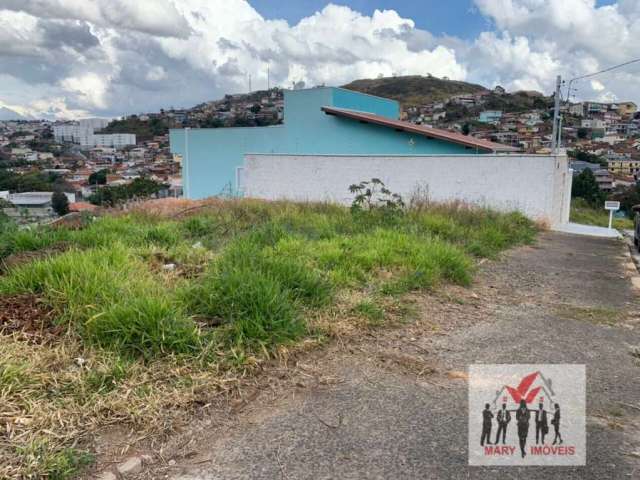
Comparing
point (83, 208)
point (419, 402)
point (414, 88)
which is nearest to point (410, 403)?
point (419, 402)

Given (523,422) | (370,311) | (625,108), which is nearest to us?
(523,422)

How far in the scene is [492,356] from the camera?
12.2 feet

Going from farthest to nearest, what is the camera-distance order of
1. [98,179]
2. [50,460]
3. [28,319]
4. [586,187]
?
[586,187] < [98,179] < [28,319] < [50,460]

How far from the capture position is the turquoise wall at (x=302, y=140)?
22828 mm

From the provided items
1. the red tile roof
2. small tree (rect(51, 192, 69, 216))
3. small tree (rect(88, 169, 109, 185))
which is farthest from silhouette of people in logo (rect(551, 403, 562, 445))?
small tree (rect(88, 169, 109, 185))

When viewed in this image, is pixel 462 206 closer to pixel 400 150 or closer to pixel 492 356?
pixel 492 356

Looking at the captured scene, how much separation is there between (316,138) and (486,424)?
77.4ft

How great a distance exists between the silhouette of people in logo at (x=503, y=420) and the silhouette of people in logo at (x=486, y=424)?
4cm

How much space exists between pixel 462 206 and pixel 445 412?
10.3 m

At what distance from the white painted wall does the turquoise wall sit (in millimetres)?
4061

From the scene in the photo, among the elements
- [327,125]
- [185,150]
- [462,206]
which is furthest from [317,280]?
[185,150]

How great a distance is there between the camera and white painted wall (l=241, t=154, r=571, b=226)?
1521cm

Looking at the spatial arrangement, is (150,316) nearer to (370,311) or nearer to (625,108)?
(370,311)

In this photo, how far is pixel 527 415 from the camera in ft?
9.15
